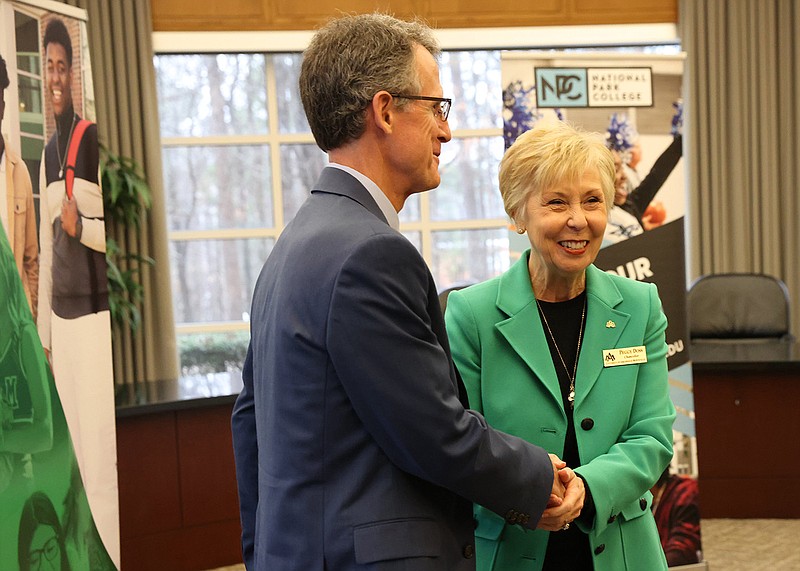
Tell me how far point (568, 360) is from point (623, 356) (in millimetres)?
112

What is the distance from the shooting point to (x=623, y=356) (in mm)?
1858

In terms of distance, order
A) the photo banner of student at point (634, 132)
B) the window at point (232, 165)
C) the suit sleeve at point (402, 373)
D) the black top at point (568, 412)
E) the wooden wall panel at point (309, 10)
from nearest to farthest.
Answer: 1. the suit sleeve at point (402, 373)
2. the black top at point (568, 412)
3. the photo banner of student at point (634, 132)
4. the wooden wall panel at point (309, 10)
5. the window at point (232, 165)

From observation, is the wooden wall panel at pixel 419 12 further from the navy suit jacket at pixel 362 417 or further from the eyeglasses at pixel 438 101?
the navy suit jacket at pixel 362 417

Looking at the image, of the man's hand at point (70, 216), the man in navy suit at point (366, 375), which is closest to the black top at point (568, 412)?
the man in navy suit at point (366, 375)

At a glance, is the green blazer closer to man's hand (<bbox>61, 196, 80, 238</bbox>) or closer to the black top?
the black top

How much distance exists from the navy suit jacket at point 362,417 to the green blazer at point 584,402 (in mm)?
355

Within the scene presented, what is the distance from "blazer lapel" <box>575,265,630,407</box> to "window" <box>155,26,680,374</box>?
223 inches

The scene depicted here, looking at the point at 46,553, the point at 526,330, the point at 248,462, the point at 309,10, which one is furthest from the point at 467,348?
the point at 309,10

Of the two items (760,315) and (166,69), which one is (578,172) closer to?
(760,315)

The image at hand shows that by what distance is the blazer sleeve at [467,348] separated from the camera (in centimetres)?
185

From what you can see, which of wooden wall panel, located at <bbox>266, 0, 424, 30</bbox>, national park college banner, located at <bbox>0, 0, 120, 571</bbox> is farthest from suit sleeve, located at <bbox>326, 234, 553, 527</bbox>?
wooden wall panel, located at <bbox>266, 0, 424, 30</bbox>

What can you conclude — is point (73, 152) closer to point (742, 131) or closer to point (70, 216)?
point (70, 216)

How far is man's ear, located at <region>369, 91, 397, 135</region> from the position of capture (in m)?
1.49

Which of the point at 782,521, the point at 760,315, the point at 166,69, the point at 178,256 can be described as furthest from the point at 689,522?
the point at 166,69
